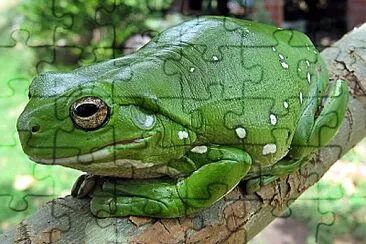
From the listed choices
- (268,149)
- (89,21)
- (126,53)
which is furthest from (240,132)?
(89,21)

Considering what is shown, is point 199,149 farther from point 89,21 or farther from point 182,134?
point 89,21

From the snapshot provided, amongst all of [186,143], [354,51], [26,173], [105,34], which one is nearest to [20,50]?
[105,34]

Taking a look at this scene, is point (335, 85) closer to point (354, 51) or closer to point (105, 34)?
point (354, 51)

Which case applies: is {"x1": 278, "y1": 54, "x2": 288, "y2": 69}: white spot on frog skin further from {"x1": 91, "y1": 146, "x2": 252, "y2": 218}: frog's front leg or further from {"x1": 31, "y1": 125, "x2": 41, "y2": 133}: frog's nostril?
{"x1": 31, "y1": 125, "x2": 41, "y2": 133}: frog's nostril

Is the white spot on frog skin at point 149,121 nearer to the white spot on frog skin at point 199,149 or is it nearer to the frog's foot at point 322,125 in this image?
the white spot on frog skin at point 199,149

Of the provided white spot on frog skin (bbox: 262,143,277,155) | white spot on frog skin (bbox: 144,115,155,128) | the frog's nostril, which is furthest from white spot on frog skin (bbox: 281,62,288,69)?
the frog's nostril
